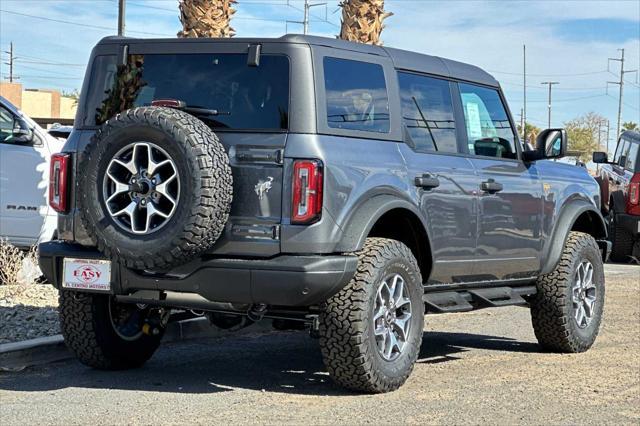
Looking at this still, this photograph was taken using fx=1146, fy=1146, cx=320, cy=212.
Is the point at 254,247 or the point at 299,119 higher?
the point at 299,119

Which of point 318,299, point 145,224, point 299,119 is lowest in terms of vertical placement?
point 318,299

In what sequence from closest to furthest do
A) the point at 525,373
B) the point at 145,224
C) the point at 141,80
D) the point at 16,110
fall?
the point at 145,224 < the point at 141,80 < the point at 525,373 < the point at 16,110

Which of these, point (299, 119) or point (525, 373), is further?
point (525, 373)

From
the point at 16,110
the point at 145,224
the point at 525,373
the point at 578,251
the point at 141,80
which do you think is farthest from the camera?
the point at 16,110

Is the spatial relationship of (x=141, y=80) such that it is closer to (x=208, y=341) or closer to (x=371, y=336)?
(x=371, y=336)

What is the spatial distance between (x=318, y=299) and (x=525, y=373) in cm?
221

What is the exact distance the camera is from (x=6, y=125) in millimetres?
11641

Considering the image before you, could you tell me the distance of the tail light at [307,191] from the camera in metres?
6.54

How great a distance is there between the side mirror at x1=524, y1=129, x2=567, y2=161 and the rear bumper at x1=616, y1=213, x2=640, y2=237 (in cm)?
1029

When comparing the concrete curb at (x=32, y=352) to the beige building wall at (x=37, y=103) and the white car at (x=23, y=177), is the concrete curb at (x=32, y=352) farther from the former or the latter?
the beige building wall at (x=37, y=103)

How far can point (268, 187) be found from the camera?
6.60m

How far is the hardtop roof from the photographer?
694cm

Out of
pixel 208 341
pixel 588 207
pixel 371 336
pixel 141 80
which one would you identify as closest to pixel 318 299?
pixel 371 336

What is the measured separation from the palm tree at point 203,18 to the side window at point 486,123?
7.90 meters
